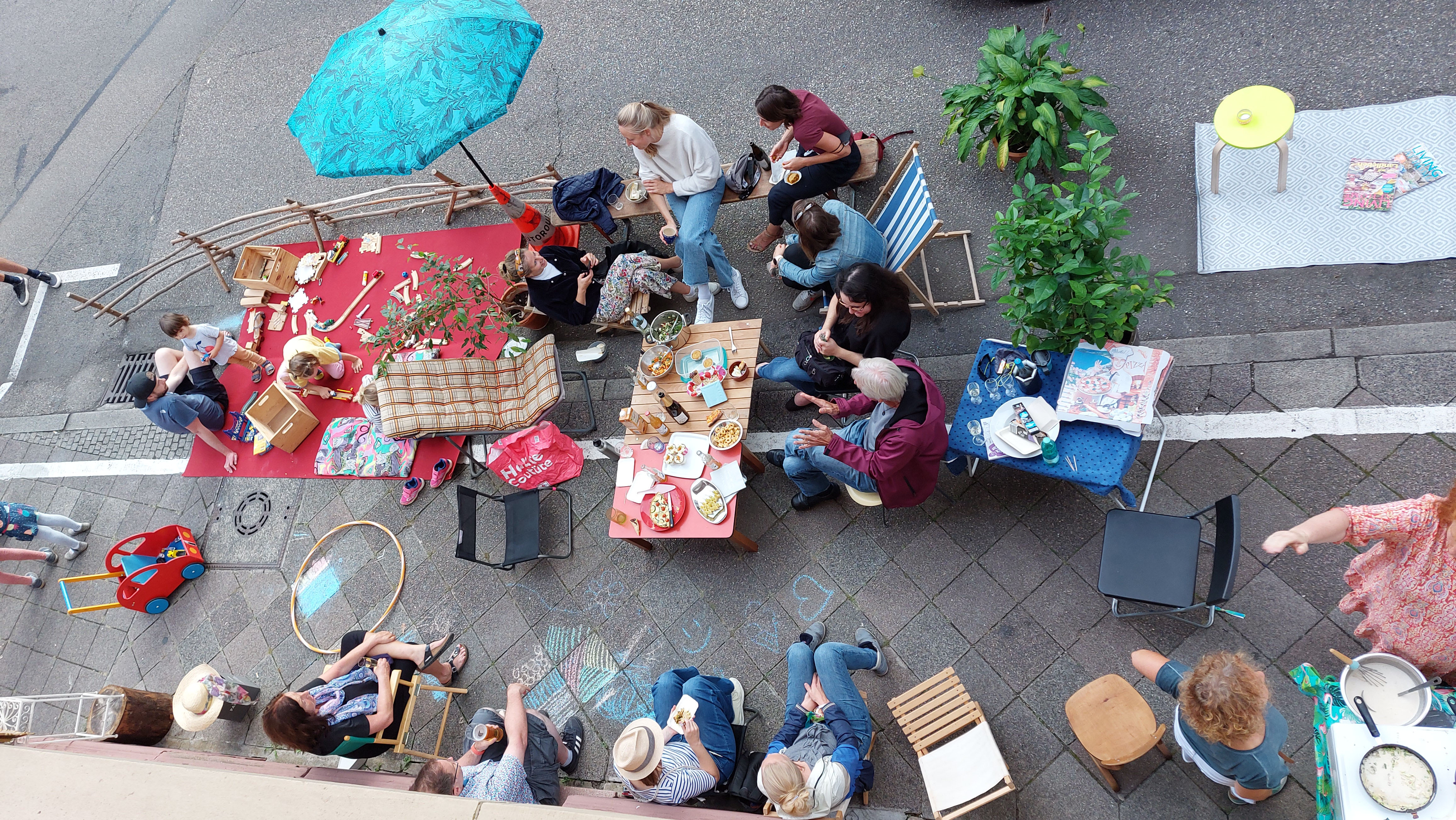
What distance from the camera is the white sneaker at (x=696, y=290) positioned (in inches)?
262

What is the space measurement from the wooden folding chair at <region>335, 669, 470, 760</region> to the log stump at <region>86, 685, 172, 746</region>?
7.52 ft

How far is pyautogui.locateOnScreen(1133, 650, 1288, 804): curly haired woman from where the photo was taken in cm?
331

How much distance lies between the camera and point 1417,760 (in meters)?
3.15

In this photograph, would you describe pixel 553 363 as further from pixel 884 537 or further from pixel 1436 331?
pixel 1436 331

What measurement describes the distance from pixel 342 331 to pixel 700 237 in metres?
4.34

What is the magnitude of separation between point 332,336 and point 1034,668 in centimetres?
750

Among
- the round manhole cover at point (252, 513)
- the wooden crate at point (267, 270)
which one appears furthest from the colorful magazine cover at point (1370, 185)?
the wooden crate at point (267, 270)

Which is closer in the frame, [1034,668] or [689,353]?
[1034,668]

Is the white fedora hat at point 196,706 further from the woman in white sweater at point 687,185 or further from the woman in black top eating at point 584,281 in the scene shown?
the woman in white sweater at point 687,185

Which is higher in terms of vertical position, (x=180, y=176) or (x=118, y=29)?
(x=118, y=29)

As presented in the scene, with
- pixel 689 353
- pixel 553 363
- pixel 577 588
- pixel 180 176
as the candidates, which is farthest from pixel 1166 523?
pixel 180 176

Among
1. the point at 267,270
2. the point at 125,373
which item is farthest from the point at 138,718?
the point at 267,270

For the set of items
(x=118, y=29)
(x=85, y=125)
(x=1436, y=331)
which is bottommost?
(x=1436, y=331)

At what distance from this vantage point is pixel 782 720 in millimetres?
5215
